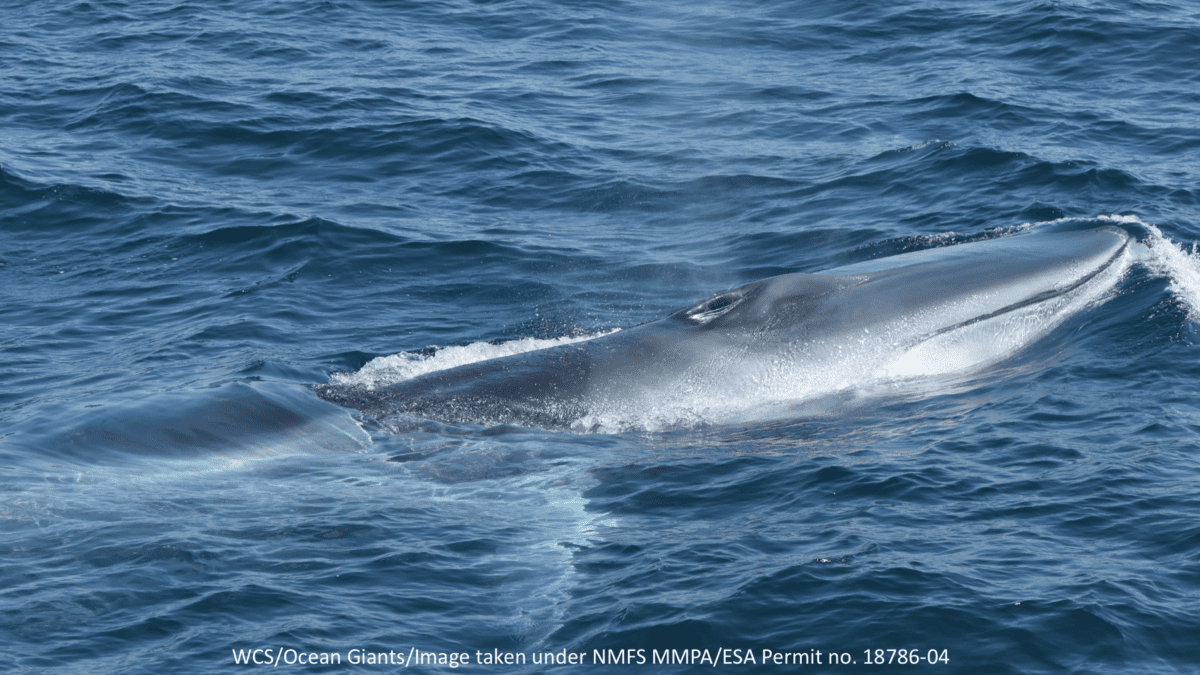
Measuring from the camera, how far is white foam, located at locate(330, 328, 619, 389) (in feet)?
60.5

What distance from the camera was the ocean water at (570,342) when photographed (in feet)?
38.6

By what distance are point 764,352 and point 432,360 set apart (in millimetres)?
5662

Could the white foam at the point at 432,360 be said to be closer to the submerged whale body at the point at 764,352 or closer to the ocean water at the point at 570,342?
the ocean water at the point at 570,342

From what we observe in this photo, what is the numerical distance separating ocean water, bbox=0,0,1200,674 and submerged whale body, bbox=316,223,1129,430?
230 millimetres

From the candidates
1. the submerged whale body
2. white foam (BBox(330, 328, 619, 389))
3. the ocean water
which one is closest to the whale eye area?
the submerged whale body

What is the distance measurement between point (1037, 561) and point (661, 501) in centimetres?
415

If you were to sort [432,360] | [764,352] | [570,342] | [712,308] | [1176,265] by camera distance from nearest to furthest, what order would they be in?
[764,352] < [712,308] < [570,342] < [432,360] < [1176,265]

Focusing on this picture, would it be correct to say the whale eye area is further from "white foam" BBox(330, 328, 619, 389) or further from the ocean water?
"white foam" BBox(330, 328, 619, 389)

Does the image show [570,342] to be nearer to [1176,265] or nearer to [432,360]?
[432,360]

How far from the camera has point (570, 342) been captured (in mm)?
18078

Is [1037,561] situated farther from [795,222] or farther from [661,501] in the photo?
[795,222]

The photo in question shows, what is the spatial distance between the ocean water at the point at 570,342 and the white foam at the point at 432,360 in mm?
114

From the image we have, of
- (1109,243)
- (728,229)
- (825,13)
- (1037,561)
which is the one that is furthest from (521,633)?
(825,13)

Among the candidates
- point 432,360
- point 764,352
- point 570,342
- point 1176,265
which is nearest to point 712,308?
point 764,352
